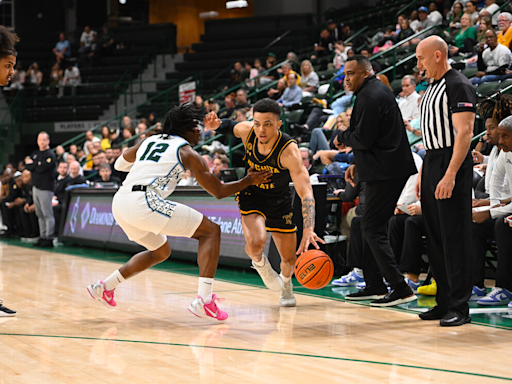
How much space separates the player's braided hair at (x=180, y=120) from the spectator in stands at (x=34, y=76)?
17885 millimetres

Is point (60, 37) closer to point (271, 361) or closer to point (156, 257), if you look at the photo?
point (156, 257)

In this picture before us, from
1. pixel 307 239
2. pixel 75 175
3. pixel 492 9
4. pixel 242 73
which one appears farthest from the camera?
pixel 242 73

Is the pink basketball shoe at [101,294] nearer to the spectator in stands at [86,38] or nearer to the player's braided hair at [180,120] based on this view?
the player's braided hair at [180,120]

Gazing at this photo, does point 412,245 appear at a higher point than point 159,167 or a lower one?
lower

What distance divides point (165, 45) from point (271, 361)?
2113 cm

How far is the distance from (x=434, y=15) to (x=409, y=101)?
5.31 metres

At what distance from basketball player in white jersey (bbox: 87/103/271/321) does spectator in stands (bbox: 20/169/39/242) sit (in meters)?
8.55

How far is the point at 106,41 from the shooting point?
23.9 meters

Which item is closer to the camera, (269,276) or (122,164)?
(122,164)

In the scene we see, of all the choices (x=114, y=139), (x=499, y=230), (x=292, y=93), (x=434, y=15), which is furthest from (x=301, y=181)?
(x=114, y=139)

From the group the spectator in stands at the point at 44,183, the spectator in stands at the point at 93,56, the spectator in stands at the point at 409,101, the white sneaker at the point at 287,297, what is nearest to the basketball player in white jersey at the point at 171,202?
the white sneaker at the point at 287,297

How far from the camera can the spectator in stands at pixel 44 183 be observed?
11.1 m

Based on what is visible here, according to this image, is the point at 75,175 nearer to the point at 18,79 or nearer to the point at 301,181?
the point at 301,181

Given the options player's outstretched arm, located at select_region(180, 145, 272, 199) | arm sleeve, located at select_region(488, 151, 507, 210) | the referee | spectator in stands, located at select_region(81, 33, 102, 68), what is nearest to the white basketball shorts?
player's outstretched arm, located at select_region(180, 145, 272, 199)
